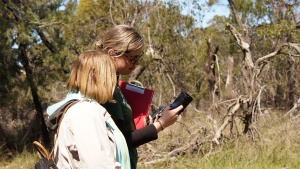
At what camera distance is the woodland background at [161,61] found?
6824 mm

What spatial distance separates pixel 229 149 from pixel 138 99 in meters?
3.88

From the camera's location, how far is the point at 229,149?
20.1 feet

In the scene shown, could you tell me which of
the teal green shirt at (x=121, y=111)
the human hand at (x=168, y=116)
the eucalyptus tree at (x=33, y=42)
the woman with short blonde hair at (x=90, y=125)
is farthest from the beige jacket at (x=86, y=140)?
the eucalyptus tree at (x=33, y=42)

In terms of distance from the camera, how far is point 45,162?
1853 mm

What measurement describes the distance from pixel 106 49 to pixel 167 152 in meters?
4.51

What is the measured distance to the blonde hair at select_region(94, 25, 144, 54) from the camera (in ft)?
7.15

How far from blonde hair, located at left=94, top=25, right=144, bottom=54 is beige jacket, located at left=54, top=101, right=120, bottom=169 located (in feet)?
1.54

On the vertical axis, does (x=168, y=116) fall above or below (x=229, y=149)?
above

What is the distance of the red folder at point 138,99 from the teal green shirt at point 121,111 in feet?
0.55

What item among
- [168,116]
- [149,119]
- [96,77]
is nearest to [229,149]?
[149,119]

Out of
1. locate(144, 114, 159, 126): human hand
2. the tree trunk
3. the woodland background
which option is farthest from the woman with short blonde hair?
the tree trunk

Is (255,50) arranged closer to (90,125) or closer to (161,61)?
(161,61)

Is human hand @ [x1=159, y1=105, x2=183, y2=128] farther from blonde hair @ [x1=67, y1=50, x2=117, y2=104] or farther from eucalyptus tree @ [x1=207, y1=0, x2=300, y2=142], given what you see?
eucalyptus tree @ [x1=207, y1=0, x2=300, y2=142]

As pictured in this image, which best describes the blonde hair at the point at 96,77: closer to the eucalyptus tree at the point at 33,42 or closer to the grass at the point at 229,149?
the grass at the point at 229,149
